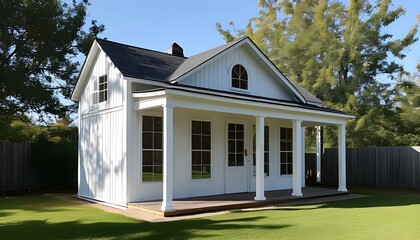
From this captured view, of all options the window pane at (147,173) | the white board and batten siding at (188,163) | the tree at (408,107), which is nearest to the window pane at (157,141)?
the white board and batten siding at (188,163)

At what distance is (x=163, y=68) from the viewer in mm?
12016

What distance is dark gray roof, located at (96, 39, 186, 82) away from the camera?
34.7ft

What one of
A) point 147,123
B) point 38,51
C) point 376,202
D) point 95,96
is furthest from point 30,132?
point 376,202


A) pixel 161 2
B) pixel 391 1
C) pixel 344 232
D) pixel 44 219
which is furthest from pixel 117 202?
pixel 391 1

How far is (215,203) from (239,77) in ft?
15.7

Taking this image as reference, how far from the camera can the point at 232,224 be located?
788 cm

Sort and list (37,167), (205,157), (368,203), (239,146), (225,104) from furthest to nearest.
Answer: (37,167)
(239,146)
(205,157)
(368,203)
(225,104)

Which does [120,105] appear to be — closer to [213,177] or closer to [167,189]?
[167,189]

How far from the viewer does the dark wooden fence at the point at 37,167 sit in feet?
48.0

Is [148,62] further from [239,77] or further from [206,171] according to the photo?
[206,171]

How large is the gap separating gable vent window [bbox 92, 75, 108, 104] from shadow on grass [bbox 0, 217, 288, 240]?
4504 mm

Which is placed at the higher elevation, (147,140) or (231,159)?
(147,140)

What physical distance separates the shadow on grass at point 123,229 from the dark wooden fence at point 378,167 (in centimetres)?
1121

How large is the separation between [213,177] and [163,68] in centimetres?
381
